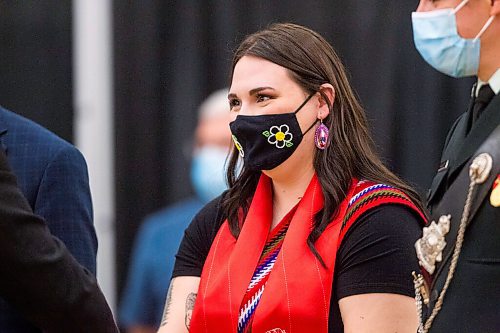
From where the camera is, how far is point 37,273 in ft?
8.43

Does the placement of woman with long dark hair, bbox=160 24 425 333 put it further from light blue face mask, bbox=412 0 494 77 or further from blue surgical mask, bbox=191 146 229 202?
blue surgical mask, bbox=191 146 229 202

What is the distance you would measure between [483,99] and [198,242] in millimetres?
916

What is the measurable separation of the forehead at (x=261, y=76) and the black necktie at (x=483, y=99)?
51 cm

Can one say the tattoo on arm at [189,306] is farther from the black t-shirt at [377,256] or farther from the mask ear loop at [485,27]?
the mask ear loop at [485,27]

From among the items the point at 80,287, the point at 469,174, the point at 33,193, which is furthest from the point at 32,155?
the point at 469,174

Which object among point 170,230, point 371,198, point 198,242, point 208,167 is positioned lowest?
point 170,230

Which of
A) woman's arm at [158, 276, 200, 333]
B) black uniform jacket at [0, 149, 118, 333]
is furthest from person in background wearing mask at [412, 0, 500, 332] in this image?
black uniform jacket at [0, 149, 118, 333]

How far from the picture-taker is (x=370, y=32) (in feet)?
18.0

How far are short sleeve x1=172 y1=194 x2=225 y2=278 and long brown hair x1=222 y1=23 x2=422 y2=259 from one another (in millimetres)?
56

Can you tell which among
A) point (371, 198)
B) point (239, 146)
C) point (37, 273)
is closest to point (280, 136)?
point (239, 146)

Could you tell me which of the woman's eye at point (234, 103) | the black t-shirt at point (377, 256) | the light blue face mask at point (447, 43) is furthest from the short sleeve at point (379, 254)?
the woman's eye at point (234, 103)

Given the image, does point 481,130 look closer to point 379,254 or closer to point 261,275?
point 379,254

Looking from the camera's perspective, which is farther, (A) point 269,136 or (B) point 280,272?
(A) point 269,136

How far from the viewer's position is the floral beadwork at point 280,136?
3371 millimetres
